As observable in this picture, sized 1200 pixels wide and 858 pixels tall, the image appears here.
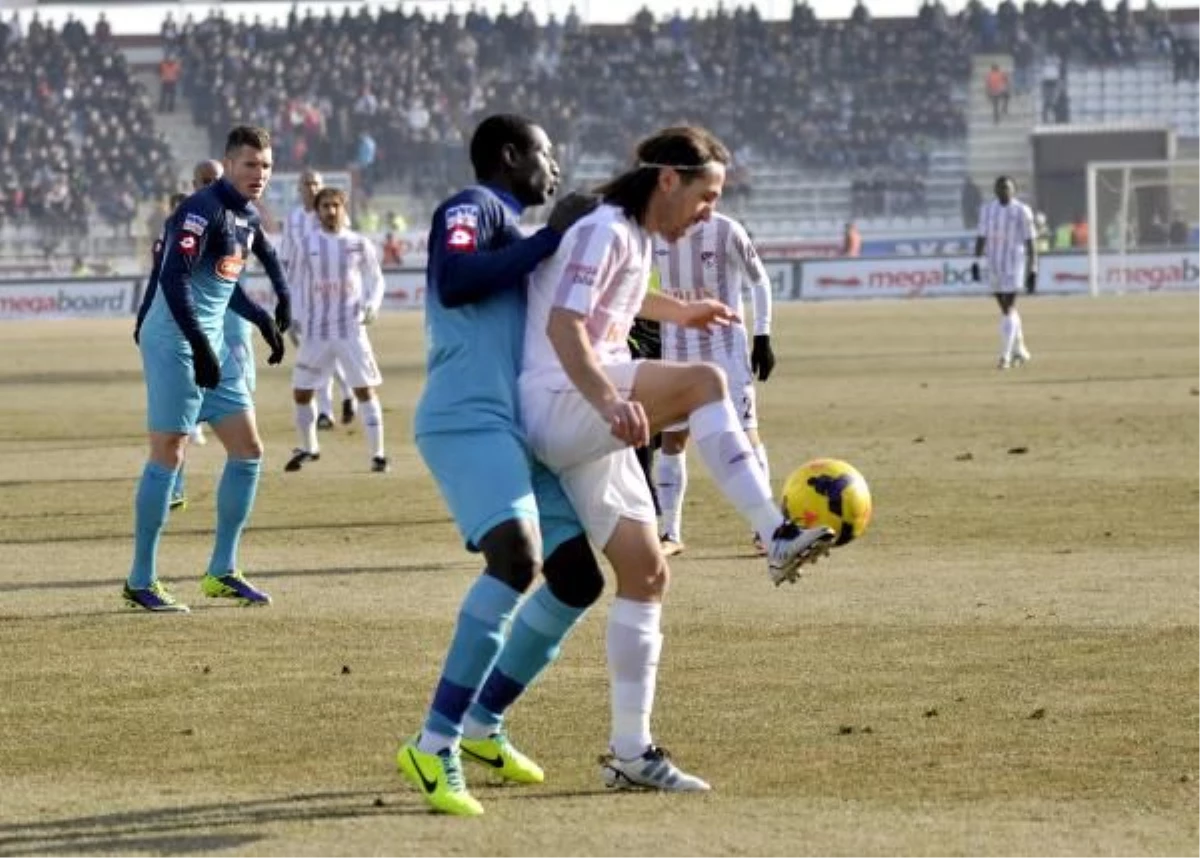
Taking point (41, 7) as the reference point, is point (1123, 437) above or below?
below

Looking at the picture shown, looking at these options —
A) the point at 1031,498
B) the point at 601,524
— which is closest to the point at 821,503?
the point at 601,524

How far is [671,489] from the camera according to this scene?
48.1ft

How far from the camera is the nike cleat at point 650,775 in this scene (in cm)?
749

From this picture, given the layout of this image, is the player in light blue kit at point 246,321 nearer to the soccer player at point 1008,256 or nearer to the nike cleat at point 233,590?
the nike cleat at point 233,590

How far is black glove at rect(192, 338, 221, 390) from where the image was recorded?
1162cm

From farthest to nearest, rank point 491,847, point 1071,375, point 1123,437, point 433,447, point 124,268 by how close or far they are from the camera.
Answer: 1. point 124,268
2. point 1071,375
3. point 1123,437
4. point 433,447
5. point 491,847

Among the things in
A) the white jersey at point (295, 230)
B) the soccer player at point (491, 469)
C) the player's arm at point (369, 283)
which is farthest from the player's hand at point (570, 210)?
the white jersey at point (295, 230)

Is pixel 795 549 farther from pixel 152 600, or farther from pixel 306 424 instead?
pixel 306 424

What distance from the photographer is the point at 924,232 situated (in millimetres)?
59656

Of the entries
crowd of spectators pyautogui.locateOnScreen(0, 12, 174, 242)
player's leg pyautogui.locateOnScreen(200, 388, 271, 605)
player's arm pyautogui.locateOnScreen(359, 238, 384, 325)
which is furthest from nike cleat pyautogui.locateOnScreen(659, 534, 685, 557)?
crowd of spectators pyautogui.locateOnScreen(0, 12, 174, 242)

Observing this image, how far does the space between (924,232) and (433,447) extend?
5302 centimetres

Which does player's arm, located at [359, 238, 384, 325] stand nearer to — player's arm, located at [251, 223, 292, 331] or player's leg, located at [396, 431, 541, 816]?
player's arm, located at [251, 223, 292, 331]

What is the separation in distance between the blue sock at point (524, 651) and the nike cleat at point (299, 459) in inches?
494

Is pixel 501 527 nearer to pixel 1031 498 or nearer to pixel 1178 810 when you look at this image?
pixel 1178 810
